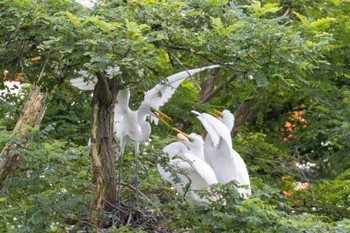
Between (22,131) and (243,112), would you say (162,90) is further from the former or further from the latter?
(243,112)

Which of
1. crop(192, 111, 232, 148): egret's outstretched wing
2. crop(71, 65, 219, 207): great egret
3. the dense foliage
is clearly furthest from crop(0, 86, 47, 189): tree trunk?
crop(192, 111, 232, 148): egret's outstretched wing

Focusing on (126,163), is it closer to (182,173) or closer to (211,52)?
(182,173)

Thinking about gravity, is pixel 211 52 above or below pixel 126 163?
above

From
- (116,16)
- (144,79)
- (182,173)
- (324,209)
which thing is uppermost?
(116,16)

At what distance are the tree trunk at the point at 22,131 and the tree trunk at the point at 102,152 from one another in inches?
24.5

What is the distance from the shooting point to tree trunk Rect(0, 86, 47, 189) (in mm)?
6754

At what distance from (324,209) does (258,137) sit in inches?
52.7

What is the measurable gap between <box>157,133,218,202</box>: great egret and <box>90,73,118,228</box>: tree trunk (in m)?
0.44

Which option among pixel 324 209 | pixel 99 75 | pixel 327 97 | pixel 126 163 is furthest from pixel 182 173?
pixel 327 97

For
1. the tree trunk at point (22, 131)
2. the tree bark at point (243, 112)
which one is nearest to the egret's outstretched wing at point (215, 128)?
the tree trunk at point (22, 131)

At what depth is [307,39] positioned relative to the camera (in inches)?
240

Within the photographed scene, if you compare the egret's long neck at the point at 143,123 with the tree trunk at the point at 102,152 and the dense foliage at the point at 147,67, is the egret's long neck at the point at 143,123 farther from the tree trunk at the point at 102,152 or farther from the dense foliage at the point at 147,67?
the tree trunk at the point at 102,152

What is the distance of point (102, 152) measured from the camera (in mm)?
6266

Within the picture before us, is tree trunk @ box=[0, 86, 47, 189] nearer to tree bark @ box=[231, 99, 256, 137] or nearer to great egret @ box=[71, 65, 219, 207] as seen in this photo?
great egret @ box=[71, 65, 219, 207]
